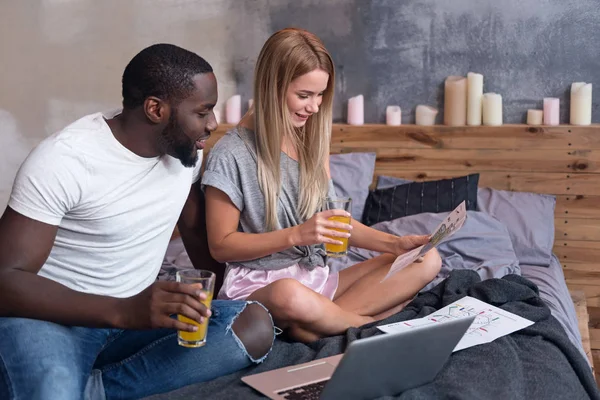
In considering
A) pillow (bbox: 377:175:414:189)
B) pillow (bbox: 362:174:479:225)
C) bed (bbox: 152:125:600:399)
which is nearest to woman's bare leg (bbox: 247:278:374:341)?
bed (bbox: 152:125:600:399)

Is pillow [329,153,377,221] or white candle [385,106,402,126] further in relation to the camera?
white candle [385,106,402,126]

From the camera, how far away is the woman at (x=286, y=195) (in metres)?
2.47

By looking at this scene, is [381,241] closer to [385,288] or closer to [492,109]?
[385,288]

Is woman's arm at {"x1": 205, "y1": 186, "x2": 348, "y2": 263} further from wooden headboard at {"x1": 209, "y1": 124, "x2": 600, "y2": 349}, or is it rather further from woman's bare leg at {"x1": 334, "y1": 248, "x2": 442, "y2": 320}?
wooden headboard at {"x1": 209, "y1": 124, "x2": 600, "y2": 349}

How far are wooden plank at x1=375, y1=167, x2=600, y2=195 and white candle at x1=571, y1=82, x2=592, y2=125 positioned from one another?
0.21 m

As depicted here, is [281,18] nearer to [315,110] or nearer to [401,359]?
[315,110]

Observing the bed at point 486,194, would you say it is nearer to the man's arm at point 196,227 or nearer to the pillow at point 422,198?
the pillow at point 422,198

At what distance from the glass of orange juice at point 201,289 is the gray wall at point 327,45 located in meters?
1.97

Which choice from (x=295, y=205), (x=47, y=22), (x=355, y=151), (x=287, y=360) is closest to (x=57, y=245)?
(x=287, y=360)

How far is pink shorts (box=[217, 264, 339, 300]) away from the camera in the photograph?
8.21 ft

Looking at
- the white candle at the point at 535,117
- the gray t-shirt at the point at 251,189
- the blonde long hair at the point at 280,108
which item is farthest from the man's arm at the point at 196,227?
the white candle at the point at 535,117

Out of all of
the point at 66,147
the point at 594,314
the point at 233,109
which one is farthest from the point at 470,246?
the point at 66,147

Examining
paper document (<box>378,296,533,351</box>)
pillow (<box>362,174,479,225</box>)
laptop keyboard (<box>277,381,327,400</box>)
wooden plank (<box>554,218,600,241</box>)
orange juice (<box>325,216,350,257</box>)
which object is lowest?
wooden plank (<box>554,218,600,241</box>)

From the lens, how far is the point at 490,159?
346 cm
